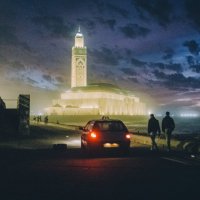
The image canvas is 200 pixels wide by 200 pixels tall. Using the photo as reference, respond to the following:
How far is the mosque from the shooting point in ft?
578

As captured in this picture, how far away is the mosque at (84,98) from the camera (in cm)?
17612

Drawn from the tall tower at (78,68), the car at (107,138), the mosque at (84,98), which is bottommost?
the car at (107,138)

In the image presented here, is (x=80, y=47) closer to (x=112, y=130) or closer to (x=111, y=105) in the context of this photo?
(x=111, y=105)

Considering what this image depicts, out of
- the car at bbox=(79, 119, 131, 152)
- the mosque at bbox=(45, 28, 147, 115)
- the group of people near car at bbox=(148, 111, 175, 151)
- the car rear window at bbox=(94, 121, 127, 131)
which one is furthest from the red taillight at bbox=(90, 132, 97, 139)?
the mosque at bbox=(45, 28, 147, 115)

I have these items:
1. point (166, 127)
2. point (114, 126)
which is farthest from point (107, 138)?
point (166, 127)

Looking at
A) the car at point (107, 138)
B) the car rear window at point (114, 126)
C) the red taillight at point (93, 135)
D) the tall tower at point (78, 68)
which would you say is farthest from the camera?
the tall tower at point (78, 68)

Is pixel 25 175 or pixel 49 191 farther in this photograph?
pixel 25 175

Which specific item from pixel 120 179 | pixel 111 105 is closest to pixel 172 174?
pixel 120 179

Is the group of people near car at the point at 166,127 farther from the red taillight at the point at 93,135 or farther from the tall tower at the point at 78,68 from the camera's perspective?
the tall tower at the point at 78,68

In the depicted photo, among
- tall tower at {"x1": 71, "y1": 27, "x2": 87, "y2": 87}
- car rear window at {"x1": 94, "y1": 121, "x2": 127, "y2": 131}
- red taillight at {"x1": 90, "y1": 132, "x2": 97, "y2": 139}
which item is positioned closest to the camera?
red taillight at {"x1": 90, "y1": 132, "x2": 97, "y2": 139}

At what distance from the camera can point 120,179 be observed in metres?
10.3

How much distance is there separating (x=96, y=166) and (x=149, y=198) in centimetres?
532

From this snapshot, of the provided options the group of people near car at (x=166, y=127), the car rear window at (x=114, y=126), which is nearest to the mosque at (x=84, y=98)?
the group of people near car at (x=166, y=127)

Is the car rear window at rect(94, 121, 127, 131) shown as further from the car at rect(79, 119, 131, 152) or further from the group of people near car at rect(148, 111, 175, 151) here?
the group of people near car at rect(148, 111, 175, 151)
